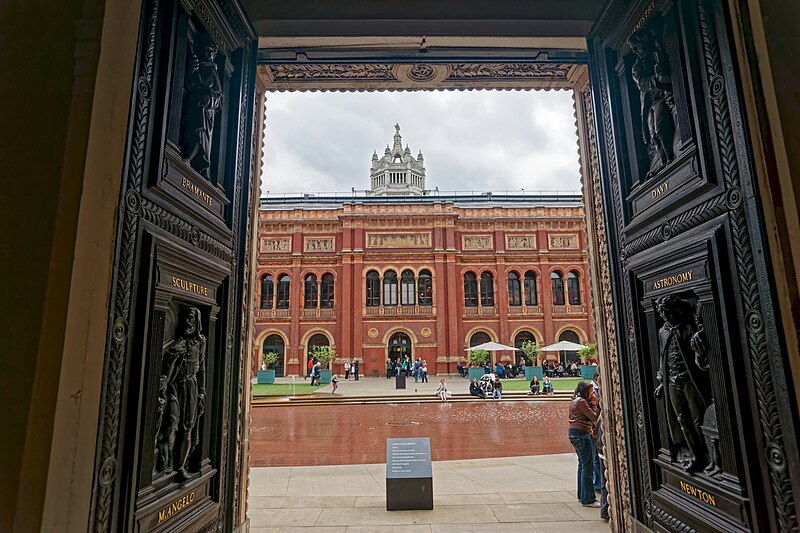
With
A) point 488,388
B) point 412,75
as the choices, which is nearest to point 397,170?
point 488,388

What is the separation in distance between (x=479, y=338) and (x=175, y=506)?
30877mm

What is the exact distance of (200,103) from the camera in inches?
123

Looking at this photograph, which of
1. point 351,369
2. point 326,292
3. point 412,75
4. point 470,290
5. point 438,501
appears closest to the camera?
point 412,75

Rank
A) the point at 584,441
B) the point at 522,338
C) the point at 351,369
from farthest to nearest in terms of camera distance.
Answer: the point at 522,338 < the point at 351,369 < the point at 584,441

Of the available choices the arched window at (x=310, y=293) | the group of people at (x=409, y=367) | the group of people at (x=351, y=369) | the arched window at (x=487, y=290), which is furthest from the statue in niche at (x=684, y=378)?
the arched window at (x=310, y=293)

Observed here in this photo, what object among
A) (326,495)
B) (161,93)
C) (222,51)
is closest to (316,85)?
(222,51)

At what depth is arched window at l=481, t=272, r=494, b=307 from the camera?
33.1 meters

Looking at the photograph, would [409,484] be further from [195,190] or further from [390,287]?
[390,287]

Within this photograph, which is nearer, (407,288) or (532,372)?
(532,372)

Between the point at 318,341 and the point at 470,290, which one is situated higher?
the point at 470,290

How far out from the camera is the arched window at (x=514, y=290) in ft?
109

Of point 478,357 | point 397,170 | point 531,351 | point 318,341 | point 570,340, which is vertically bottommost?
point 478,357

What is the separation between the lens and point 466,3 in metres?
3.96

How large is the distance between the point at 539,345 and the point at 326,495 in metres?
28.4
